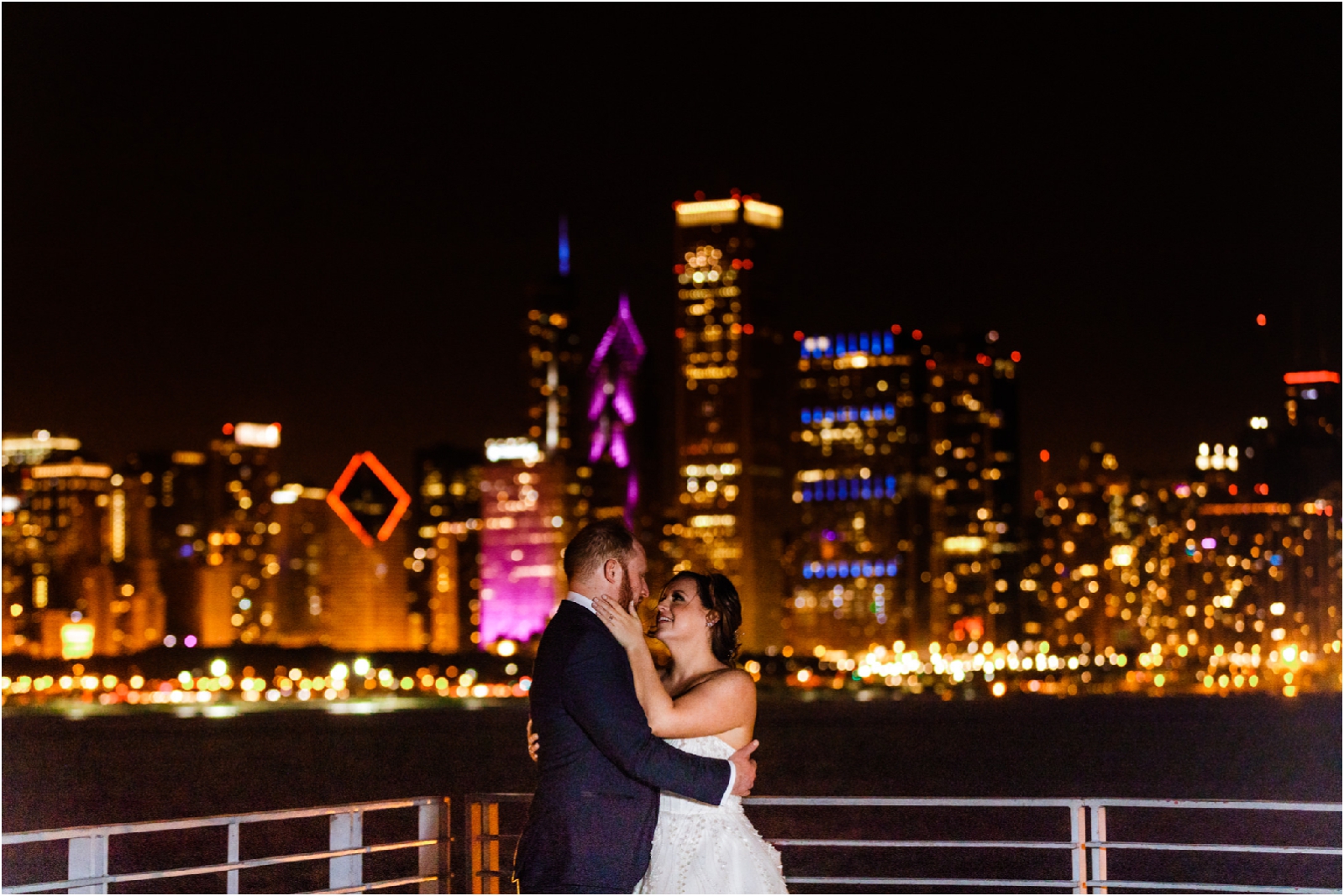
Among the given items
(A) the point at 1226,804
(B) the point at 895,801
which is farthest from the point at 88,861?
(A) the point at 1226,804

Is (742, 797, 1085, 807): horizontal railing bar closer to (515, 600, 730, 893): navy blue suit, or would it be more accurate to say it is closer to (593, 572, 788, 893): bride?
(593, 572, 788, 893): bride

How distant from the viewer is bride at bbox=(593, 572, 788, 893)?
5484 mm

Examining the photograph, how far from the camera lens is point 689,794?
514 cm

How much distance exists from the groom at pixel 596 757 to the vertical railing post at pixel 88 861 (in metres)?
2.71

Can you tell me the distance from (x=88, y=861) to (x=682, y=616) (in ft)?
10.0

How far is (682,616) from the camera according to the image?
570 centimetres

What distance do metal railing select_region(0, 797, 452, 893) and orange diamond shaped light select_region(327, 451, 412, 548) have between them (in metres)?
1.49

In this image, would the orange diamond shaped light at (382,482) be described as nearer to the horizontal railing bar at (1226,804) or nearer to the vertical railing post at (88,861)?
the vertical railing post at (88,861)

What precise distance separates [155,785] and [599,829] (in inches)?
4273

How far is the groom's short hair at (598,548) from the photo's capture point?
5.19m

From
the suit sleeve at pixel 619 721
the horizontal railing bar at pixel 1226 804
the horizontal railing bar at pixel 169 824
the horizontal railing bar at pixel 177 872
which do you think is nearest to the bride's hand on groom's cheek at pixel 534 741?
the suit sleeve at pixel 619 721

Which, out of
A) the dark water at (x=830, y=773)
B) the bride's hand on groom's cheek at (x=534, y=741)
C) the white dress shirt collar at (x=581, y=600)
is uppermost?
the white dress shirt collar at (x=581, y=600)

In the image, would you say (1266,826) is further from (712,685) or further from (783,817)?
(712,685)

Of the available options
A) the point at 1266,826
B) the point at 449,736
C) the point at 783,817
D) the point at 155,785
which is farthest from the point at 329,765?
the point at 1266,826
